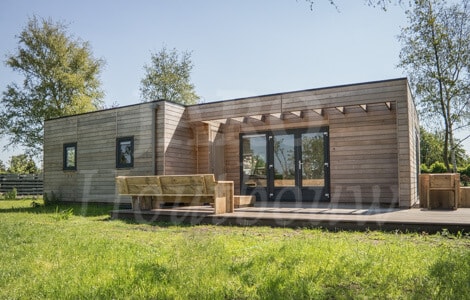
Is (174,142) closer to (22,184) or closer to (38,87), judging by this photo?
(22,184)

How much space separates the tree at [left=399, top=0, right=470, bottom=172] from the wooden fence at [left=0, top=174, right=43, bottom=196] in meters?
21.7

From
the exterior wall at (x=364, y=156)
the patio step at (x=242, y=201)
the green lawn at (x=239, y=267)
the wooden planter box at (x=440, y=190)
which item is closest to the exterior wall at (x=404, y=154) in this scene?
the wooden planter box at (x=440, y=190)

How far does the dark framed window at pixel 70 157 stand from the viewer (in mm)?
13016

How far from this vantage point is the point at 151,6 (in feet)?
26.9

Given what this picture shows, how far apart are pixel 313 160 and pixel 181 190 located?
440 centimetres

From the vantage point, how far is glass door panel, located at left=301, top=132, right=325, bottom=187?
10.6m

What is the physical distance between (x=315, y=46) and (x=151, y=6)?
4.71 m

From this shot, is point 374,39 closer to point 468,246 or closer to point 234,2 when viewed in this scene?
point 234,2

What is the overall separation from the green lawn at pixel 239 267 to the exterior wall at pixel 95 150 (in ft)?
18.7

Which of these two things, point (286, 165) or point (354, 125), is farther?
point (286, 165)

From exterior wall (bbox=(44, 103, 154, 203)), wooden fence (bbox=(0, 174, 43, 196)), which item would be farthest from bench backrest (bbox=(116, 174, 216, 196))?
wooden fence (bbox=(0, 174, 43, 196))

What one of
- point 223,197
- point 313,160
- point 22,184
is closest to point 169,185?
point 223,197

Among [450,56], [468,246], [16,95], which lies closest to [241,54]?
[450,56]

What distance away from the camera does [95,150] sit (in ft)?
40.5
